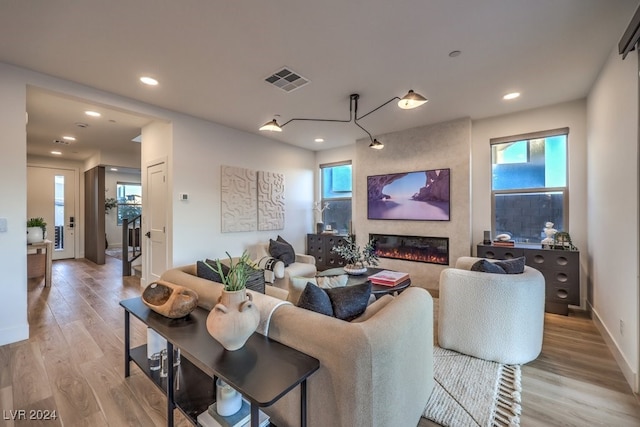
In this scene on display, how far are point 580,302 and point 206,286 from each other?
449cm

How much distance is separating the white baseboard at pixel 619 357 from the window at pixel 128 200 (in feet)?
36.2

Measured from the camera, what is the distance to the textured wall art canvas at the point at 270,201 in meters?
5.06

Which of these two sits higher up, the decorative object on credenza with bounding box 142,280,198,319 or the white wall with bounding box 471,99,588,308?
the white wall with bounding box 471,99,588,308

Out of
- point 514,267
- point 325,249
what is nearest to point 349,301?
point 514,267

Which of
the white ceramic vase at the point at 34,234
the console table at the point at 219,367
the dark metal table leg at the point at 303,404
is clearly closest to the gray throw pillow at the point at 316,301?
the console table at the point at 219,367

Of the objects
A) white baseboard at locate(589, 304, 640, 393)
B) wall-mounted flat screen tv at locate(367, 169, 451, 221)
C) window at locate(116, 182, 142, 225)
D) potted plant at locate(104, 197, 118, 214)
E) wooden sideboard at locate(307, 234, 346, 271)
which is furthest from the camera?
window at locate(116, 182, 142, 225)

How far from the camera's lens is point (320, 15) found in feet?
6.59

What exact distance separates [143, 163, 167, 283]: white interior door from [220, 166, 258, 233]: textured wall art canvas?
867mm

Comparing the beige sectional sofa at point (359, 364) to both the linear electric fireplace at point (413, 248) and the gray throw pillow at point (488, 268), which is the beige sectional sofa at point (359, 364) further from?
the linear electric fireplace at point (413, 248)

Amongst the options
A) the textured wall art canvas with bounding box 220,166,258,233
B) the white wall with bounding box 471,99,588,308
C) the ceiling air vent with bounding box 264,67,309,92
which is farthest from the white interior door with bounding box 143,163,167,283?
the white wall with bounding box 471,99,588,308

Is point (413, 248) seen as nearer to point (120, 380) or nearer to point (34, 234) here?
point (120, 380)

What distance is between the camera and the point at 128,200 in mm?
9133

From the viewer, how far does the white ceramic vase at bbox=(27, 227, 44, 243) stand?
4460 millimetres

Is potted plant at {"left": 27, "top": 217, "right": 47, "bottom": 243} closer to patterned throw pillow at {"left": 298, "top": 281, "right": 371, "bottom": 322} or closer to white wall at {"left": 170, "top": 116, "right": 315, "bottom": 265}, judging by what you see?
white wall at {"left": 170, "top": 116, "right": 315, "bottom": 265}
